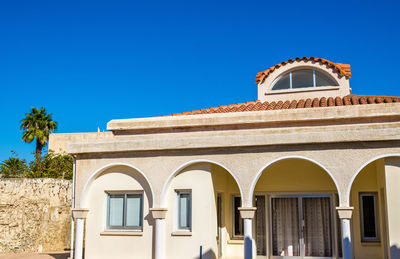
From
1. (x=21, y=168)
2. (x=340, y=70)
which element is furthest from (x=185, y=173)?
(x=21, y=168)

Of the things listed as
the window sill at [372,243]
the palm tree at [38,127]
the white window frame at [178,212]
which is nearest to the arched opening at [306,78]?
the window sill at [372,243]

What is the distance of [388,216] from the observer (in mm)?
11516

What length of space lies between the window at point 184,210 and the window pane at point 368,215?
541cm

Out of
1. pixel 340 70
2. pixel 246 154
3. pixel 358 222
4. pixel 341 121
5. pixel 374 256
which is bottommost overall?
pixel 374 256

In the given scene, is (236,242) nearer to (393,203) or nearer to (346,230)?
(346,230)

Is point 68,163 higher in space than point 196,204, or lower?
higher

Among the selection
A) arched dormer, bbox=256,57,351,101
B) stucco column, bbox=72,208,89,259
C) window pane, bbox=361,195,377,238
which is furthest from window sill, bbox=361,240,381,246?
stucco column, bbox=72,208,89,259

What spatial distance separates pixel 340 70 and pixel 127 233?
11173 millimetres

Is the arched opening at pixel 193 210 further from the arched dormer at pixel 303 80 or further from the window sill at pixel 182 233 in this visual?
the arched dormer at pixel 303 80

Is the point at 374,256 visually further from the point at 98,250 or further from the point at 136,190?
the point at 98,250

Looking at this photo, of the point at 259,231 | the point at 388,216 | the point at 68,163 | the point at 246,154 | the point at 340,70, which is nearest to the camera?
the point at 388,216

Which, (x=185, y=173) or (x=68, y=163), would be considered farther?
(x=68, y=163)

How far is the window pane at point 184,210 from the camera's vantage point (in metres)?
13.3

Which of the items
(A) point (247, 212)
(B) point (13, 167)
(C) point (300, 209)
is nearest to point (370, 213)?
(C) point (300, 209)
